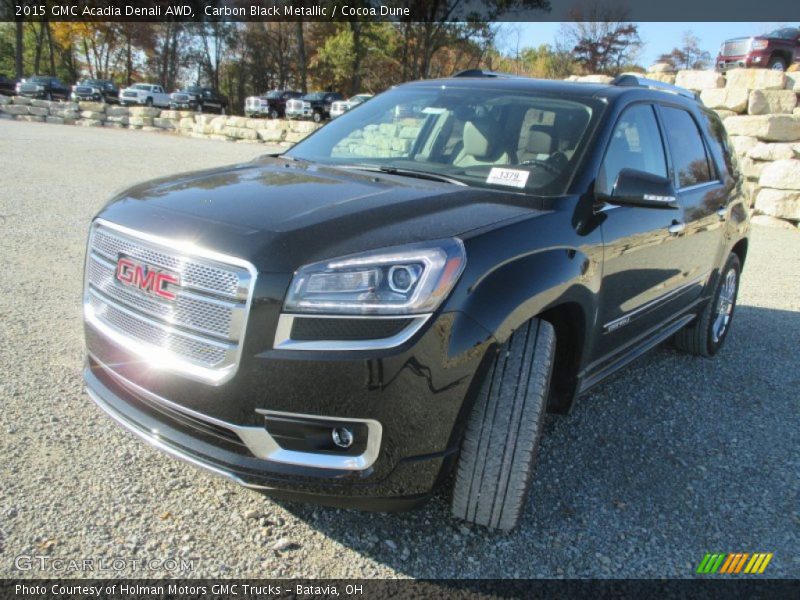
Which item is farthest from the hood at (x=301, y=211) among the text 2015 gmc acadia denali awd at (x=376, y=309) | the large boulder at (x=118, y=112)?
the large boulder at (x=118, y=112)

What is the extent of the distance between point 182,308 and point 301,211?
55cm

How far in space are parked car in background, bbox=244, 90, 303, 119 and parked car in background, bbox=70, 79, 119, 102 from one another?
8.88m

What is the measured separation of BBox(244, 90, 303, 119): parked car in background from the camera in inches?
1547

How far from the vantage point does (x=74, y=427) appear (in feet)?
10.8

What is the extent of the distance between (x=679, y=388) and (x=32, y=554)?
375 centimetres

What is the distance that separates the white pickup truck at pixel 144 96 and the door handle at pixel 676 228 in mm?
44996

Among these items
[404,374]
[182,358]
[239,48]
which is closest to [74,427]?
[182,358]

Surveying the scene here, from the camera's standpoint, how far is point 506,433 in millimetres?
2488

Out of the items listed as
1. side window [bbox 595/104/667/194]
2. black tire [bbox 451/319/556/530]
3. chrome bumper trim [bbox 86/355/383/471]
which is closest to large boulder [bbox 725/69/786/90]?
side window [bbox 595/104/667/194]

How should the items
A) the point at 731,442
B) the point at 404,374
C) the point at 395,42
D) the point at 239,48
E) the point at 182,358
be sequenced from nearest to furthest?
the point at 404,374 → the point at 182,358 → the point at 731,442 → the point at 395,42 → the point at 239,48

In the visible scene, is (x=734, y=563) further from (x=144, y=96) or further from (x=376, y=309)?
(x=144, y=96)

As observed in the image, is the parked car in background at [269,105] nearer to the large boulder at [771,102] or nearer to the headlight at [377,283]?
the large boulder at [771,102]

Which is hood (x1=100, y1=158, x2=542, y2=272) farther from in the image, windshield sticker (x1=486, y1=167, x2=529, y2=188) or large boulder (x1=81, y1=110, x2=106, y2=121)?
large boulder (x1=81, y1=110, x2=106, y2=121)

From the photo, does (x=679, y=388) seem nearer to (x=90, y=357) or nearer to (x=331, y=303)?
(x=331, y=303)
